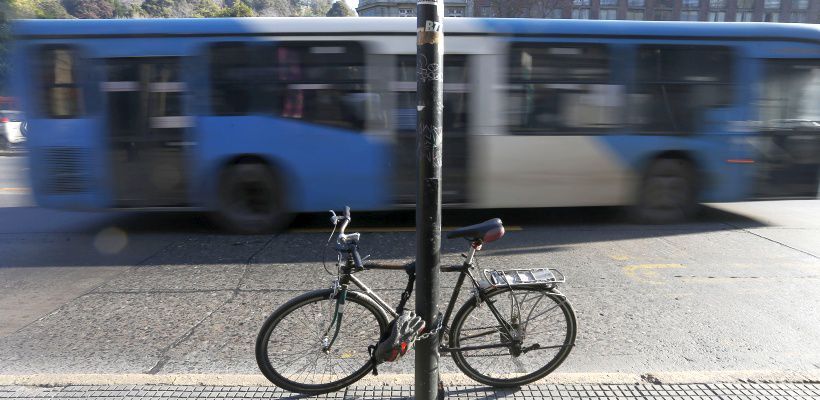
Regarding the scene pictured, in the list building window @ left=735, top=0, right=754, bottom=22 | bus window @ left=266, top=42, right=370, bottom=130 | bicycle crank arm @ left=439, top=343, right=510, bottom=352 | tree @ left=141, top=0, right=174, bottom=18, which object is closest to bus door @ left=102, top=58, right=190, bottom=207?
bus window @ left=266, top=42, right=370, bottom=130

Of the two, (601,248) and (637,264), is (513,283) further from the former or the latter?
(601,248)

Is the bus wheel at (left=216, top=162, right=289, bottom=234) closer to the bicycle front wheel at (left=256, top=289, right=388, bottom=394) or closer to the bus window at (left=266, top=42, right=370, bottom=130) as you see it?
the bus window at (left=266, top=42, right=370, bottom=130)

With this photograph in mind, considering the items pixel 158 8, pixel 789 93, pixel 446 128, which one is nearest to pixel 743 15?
pixel 789 93

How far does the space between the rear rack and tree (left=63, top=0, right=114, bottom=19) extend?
292 feet

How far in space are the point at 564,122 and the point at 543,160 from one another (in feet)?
1.90

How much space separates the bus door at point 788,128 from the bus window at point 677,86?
65cm

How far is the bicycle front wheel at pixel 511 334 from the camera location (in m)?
3.00

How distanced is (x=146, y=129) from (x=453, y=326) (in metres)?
5.43

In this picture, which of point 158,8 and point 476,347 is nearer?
point 476,347

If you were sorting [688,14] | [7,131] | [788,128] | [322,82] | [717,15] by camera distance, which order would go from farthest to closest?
[688,14] < [717,15] < [7,131] < [788,128] < [322,82]

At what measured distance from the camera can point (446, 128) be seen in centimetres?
679

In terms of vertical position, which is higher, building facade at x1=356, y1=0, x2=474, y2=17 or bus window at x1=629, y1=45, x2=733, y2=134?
building facade at x1=356, y1=0, x2=474, y2=17

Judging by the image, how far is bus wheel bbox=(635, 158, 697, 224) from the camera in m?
7.21

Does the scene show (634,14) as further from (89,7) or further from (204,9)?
(89,7)
